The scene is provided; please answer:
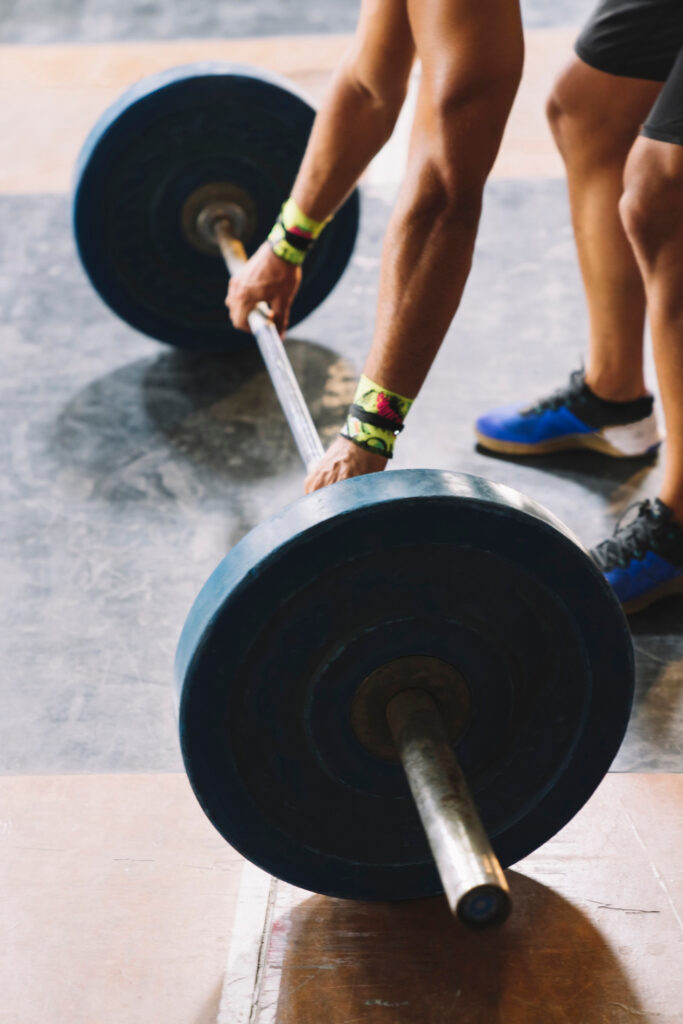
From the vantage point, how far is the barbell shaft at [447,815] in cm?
86

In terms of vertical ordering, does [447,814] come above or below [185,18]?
above

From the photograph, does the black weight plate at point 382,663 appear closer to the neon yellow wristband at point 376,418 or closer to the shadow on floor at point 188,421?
the neon yellow wristband at point 376,418

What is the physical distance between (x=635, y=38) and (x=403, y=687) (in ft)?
3.76

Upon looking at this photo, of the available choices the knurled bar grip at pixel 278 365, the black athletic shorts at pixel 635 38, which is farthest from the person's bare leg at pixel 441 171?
the black athletic shorts at pixel 635 38

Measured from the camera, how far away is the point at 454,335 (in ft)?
7.83

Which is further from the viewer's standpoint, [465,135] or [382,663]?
[465,135]

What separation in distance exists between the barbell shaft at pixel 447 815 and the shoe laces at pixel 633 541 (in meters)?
0.71

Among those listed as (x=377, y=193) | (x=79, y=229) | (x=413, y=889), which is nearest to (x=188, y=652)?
(x=413, y=889)

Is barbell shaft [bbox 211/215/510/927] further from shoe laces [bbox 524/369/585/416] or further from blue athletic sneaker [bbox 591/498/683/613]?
shoe laces [bbox 524/369/585/416]

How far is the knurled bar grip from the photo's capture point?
150cm

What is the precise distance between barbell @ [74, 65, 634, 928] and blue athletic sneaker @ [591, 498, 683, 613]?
22.5 inches

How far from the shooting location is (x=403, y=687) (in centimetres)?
107

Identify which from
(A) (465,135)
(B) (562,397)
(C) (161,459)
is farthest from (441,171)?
(C) (161,459)

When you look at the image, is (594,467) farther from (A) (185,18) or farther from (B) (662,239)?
(A) (185,18)
